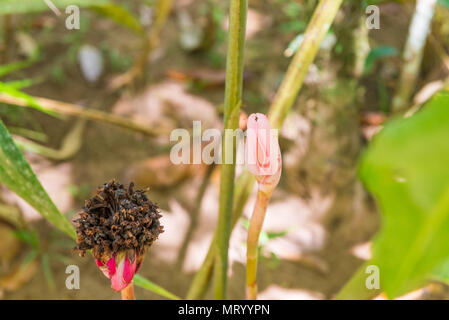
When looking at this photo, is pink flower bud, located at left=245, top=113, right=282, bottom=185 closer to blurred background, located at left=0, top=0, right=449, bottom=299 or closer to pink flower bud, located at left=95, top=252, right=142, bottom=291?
pink flower bud, located at left=95, top=252, right=142, bottom=291

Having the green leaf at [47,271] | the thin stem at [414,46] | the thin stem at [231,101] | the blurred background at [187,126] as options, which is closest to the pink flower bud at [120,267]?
the thin stem at [231,101]

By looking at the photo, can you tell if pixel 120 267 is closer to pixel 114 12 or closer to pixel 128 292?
pixel 128 292

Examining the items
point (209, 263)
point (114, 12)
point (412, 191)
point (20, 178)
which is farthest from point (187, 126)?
point (412, 191)

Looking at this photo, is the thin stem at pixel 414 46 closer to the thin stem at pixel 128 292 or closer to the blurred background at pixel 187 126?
the blurred background at pixel 187 126

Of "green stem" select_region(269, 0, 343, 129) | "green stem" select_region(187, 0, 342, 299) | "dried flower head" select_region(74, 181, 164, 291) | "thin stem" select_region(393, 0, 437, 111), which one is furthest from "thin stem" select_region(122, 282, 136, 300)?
"thin stem" select_region(393, 0, 437, 111)
